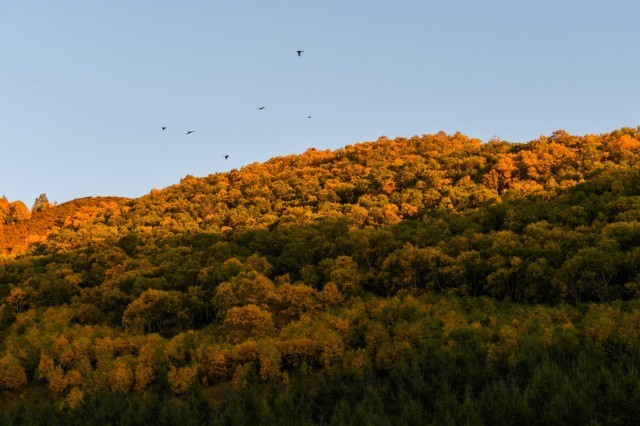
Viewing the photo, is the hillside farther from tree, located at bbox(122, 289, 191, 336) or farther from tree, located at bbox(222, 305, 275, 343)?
tree, located at bbox(222, 305, 275, 343)

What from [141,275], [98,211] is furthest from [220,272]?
[98,211]

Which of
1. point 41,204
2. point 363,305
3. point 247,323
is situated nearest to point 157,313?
point 247,323

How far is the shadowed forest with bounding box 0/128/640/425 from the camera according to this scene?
157ft

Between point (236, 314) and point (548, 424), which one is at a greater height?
point (236, 314)

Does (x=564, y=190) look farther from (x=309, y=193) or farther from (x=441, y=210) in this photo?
(x=309, y=193)

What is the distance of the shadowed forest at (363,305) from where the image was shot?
4781cm

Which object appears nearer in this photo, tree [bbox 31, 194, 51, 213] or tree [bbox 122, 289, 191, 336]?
tree [bbox 122, 289, 191, 336]

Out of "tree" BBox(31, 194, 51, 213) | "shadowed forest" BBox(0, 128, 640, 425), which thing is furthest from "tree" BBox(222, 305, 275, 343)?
"tree" BBox(31, 194, 51, 213)

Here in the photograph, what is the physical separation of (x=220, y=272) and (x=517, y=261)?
115 feet

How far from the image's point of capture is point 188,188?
124 metres

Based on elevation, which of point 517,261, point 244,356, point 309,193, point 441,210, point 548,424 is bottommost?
point 548,424

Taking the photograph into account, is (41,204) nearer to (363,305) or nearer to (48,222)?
(48,222)

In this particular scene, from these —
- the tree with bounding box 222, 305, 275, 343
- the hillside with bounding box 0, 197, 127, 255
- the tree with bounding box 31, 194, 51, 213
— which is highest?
the tree with bounding box 31, 194, 51, 213

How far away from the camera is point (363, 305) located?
64.4m
